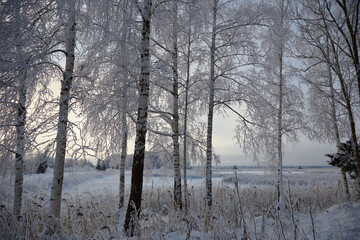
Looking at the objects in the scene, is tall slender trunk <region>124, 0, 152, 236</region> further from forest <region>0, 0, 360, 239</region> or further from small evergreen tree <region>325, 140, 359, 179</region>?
small evergreen tree <region>325, 140, 359, 179</region>

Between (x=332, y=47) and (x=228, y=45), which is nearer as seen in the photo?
(x=332, y=47)

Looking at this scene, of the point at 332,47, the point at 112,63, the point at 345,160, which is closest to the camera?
the point at 332,47

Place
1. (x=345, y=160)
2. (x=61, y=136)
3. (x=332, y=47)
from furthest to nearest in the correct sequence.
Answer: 1. (x=345, y=160)
2. (x=61, y=136)
3. (x=332, y=47)

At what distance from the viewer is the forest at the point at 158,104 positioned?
4.11 metres

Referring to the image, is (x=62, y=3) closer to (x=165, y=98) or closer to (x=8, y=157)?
(x=8, y=157)

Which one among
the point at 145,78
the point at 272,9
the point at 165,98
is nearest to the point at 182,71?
the point at 165,98

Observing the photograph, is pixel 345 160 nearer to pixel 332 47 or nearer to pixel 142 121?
pixel 332 47

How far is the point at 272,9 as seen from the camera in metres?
7.11

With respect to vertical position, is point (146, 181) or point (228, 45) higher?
point (228, 45)

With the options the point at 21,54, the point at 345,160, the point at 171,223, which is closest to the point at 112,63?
the point at 21,54

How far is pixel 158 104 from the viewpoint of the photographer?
8320mm

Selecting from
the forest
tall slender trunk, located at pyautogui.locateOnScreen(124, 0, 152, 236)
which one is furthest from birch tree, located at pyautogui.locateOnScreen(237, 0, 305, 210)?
tall slender trunk, located at pyautogui.locateOnScreen(124, 0, 152, 236)

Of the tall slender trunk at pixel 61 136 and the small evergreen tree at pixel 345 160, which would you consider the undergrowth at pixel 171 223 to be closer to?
the tall slender trunk at pixel 61 136

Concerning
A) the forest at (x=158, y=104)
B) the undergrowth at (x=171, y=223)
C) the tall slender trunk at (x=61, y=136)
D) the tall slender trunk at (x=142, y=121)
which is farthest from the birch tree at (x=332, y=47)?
the tall slender trunk at (x=61, y=136)
